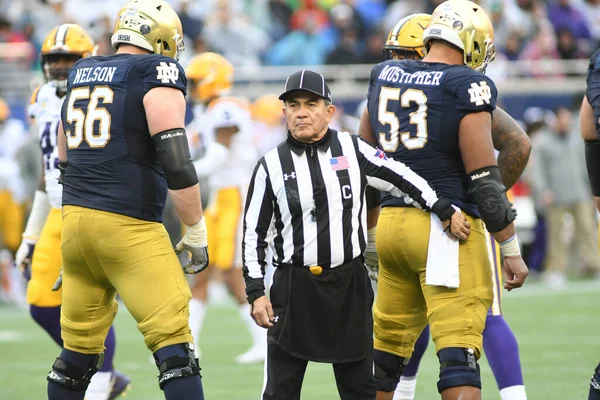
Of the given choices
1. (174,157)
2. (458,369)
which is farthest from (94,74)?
(458,369)

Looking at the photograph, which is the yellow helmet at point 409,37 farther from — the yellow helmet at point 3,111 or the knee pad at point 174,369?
the yellow helmet at point 3,111

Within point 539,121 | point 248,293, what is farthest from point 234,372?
point 539,121

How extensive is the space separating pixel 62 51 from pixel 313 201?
2.27m

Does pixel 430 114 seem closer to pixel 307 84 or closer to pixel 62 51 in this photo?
Result: pixel 307 84

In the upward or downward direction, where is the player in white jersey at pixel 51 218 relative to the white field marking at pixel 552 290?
upward

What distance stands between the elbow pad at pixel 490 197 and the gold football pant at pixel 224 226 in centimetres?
432

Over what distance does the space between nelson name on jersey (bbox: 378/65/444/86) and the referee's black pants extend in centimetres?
117

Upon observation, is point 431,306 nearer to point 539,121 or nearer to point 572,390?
point 572,390

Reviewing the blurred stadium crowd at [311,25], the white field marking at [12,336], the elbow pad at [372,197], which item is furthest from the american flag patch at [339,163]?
the blurred stadium crowd at [311,25]

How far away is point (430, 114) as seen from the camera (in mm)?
4980

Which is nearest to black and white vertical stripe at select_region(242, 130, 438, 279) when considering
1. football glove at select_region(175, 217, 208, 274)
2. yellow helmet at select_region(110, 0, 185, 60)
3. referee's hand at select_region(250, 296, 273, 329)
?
referee's hand at select_region(250, 296, 273, 329)

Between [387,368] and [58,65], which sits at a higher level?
[58,65]

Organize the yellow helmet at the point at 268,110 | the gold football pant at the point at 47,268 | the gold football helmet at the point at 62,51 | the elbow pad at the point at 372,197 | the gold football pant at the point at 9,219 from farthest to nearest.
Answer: the yellow helmet at the point at 268,110
the gold football pant at the point at 9,219
the gold football helmet at the point at 62,51
the gold football pant at the point at 47,268
the elbow pad at the point at 372,197

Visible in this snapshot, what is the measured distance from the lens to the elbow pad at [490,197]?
4.87 m
